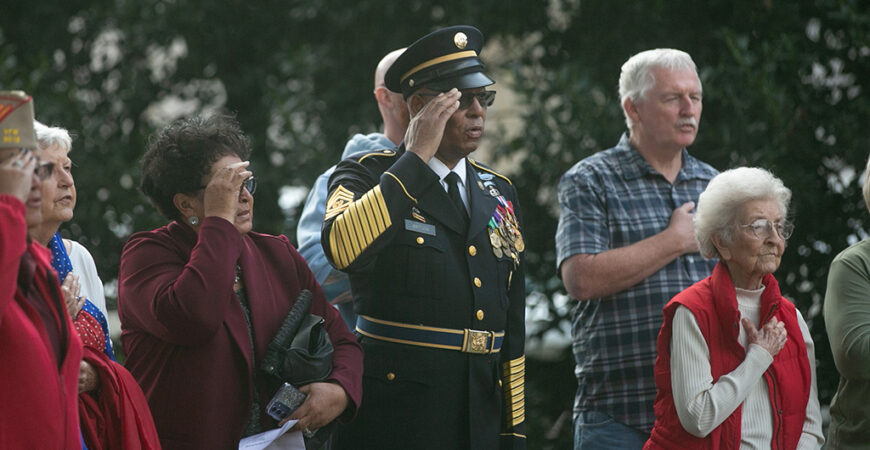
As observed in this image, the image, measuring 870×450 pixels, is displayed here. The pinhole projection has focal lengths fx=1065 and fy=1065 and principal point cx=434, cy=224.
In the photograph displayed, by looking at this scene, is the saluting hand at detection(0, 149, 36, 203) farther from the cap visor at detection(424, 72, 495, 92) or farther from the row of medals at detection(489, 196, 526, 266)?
the row of medals at detection(489, 196, 526, 266)

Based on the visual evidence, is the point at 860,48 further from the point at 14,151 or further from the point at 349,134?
the point at 14,151

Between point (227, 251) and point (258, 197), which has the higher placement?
point (258, 197)

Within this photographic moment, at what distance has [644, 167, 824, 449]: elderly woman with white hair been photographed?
314 centimetres

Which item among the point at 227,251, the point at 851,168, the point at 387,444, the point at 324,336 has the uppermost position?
the point at 851,168

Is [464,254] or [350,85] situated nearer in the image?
[464,254]

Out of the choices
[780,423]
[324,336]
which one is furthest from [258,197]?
[780,423]

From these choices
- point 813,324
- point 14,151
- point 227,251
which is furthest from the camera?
point 813,324

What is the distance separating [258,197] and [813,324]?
11.0ft

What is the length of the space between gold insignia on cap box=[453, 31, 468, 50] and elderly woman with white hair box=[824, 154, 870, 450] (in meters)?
1.41

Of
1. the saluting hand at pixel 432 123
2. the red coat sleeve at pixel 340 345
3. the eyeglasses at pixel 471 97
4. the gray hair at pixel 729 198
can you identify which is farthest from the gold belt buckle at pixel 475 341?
the gray hair at pixel 729 198

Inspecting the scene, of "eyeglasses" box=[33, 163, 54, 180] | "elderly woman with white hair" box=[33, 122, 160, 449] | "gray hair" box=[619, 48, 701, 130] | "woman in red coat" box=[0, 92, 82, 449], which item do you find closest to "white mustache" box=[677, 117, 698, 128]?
"gray hair" box=[619, 48, 701, 130]

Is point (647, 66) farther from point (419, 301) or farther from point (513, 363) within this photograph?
point (419, 301)

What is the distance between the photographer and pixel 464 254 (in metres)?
3.22

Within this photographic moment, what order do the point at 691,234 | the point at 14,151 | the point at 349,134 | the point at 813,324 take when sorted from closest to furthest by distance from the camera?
the point at 14,151, the point at 691,234, the point at 813,324, the point at 349,134
